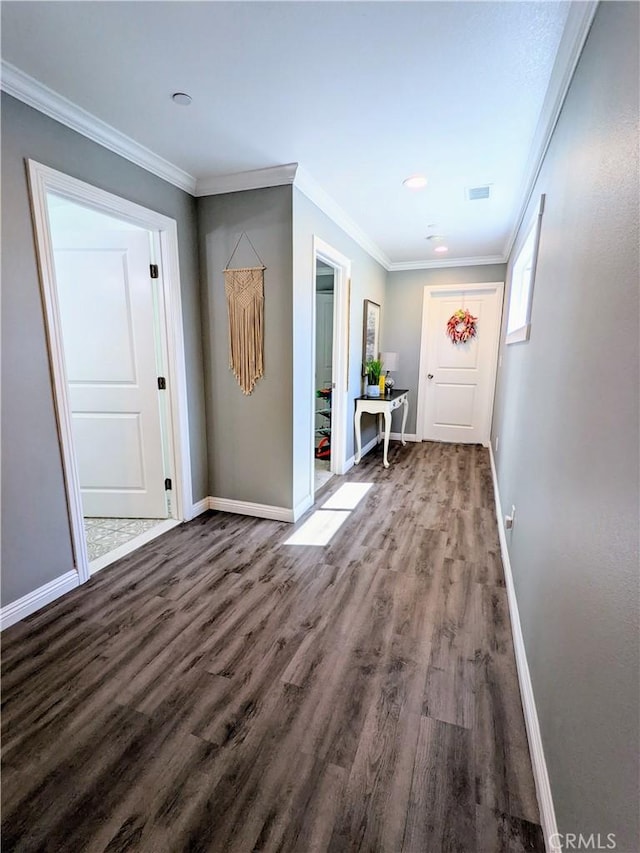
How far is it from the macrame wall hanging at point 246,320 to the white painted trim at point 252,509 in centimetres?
92

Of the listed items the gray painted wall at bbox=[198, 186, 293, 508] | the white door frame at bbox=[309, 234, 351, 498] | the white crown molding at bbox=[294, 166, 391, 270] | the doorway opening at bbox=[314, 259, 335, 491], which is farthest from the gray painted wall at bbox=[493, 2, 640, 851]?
the doorway opening at bbox=[314, 259, 335, 491]

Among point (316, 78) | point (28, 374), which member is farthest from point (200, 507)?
point (316, 78)

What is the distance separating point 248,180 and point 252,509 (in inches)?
94.7

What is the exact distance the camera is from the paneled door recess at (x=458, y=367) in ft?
16.9

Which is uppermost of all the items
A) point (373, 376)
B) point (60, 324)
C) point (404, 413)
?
point (60, 324)

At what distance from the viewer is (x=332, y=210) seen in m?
3.25

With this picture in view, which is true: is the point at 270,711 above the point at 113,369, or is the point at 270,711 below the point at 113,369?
below

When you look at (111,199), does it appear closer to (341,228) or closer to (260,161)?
(260,161)

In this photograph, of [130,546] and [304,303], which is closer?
[130,546]

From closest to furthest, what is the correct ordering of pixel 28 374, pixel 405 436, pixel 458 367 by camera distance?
pixel 28 374, pixel 458 367, pixel 405 436

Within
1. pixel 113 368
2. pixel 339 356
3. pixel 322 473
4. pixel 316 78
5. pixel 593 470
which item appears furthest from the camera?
pixel 322 473

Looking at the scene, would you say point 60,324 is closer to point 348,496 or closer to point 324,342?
point 348,496

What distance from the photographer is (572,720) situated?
0.98m

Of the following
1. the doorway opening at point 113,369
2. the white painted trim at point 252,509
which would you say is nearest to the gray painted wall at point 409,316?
the white painted trim at point 252,509
